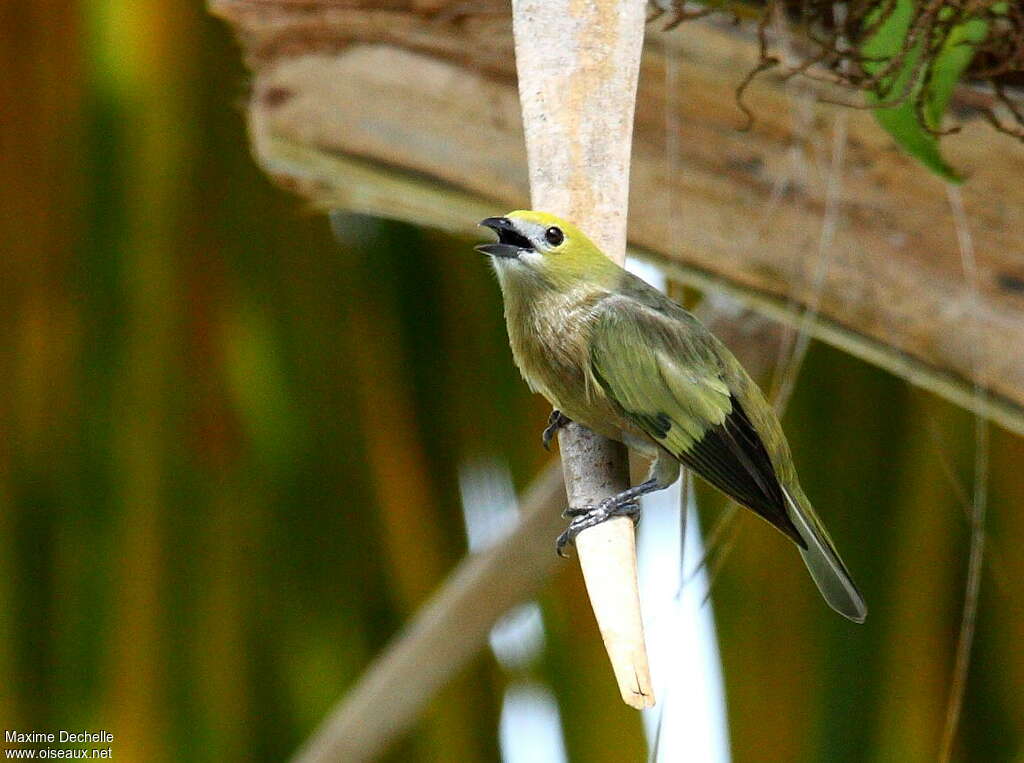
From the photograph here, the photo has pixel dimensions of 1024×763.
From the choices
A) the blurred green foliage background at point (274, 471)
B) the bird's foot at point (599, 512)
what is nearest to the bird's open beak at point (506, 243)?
the bird's foot at point (599, 512)

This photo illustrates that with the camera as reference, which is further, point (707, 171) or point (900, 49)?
point (707, 171)

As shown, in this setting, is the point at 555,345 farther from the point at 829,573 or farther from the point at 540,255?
the point at 829,573

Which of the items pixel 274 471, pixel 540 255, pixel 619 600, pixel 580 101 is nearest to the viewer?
pixel 619 600

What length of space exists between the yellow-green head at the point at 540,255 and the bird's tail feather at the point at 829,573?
24cm

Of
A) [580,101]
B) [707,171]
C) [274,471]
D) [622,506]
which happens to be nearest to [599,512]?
[622,506]

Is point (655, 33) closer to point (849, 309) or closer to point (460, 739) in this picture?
point (849, 309)

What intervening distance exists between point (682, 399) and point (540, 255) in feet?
0.49

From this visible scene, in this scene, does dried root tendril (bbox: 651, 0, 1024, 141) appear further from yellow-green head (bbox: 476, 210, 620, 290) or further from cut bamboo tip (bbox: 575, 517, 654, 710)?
cut bamboo tip (bbox: 575, 517, 654, 710)

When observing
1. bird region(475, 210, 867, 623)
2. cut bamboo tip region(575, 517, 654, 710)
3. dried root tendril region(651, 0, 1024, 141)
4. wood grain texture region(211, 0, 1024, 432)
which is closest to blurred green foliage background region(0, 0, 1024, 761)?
wood grain texture region(211, 0, 1024, 432)

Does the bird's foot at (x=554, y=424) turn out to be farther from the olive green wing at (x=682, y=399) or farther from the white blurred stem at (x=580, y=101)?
the white blurred stem at (x=580, y=101)

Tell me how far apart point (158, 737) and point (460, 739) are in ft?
1.15

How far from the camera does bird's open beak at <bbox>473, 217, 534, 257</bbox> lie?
953mm

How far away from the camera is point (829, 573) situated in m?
1.00

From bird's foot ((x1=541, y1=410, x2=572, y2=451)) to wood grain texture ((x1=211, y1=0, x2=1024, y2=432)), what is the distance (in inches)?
11.5
